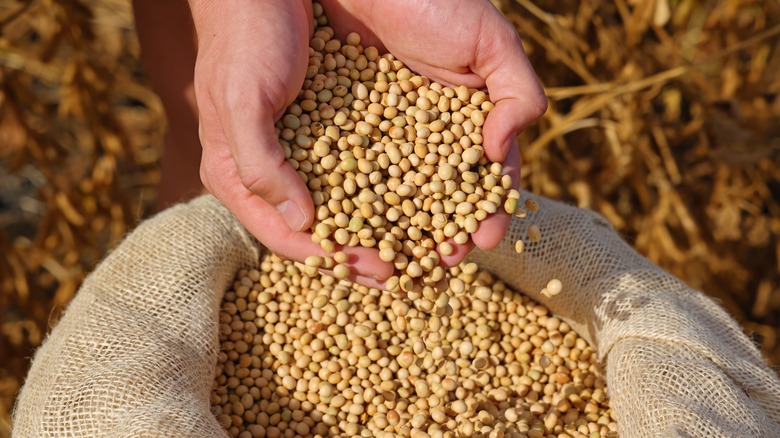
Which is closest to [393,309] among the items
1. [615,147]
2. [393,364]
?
[393,364]

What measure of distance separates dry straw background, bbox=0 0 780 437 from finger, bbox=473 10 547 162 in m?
0.91

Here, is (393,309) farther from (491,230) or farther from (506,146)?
(506,146)

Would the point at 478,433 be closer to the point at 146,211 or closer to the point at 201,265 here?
the point at 201,265

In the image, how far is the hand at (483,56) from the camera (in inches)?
78.0

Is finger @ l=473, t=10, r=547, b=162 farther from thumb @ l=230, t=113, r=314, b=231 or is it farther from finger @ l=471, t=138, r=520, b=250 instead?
thumb @ l=230, t=113, r=314, b=231

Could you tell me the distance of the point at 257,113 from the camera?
68.9 inches

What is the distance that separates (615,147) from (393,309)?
1.60m

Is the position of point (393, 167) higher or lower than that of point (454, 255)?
higher

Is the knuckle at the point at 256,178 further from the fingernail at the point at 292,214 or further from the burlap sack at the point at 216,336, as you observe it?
the burlap sack at the point at 216,336

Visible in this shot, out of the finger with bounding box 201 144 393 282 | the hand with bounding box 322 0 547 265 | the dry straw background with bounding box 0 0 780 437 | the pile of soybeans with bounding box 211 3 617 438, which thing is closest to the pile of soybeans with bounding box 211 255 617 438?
the pile of soybeans with bounding box 211 3 617 438

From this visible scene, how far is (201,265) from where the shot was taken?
219cm

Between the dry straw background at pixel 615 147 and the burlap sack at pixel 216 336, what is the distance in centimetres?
85

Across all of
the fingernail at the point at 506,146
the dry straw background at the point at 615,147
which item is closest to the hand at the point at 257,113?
the fingernail at the point at 506,146

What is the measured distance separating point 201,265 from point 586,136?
232 centimetres
